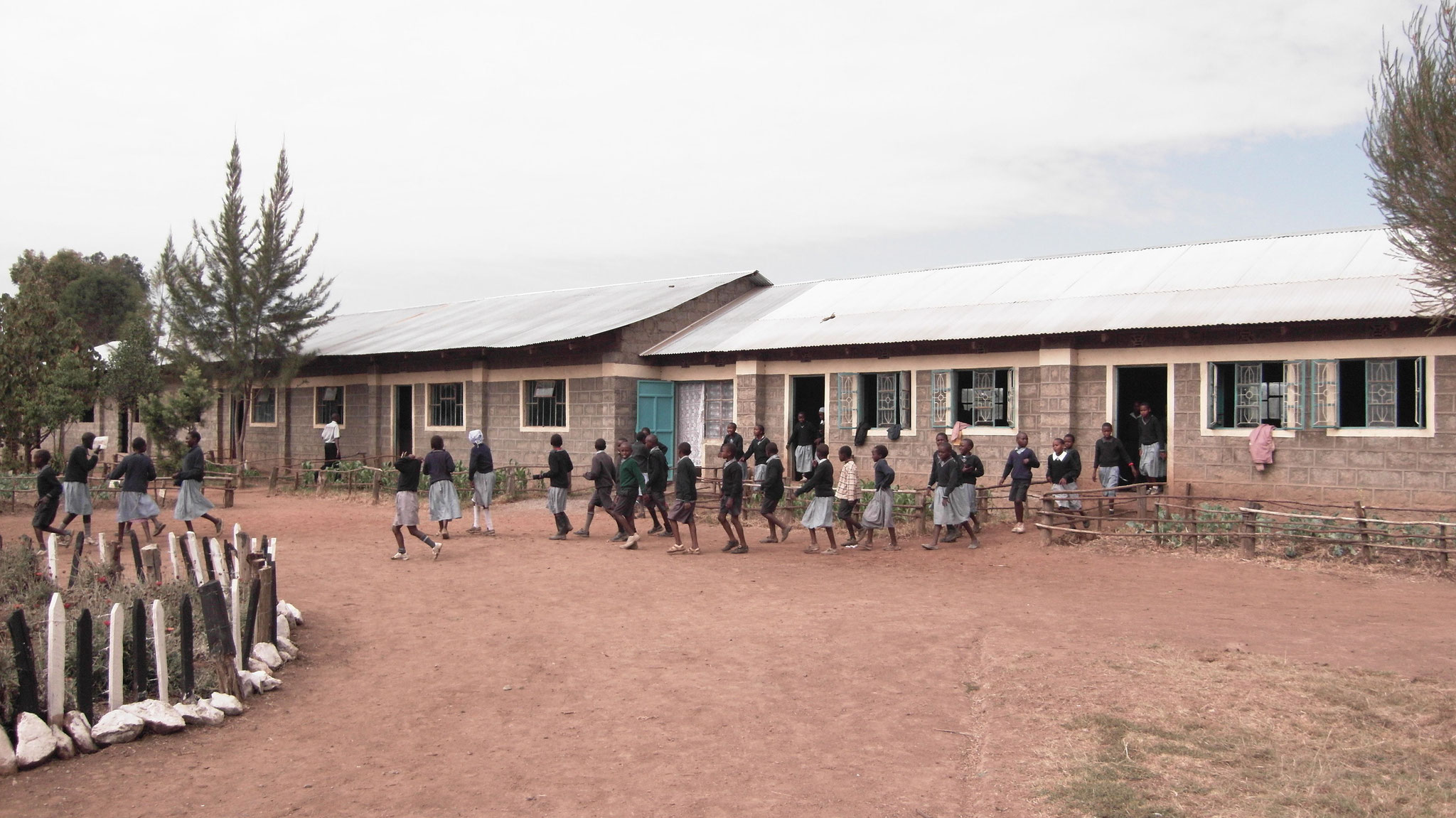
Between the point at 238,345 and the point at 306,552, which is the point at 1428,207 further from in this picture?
the point at 238,345

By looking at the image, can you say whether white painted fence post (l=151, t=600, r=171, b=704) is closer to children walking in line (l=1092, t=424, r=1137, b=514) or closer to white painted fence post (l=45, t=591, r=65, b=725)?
white painted fence post (l=45, t=591, r=65, b=725)

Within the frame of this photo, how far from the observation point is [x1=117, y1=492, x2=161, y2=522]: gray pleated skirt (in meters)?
12.7

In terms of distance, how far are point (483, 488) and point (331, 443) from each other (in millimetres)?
11762

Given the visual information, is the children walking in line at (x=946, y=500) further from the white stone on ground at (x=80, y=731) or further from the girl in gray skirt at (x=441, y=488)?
the white stone on ground at (x=80, y=731)

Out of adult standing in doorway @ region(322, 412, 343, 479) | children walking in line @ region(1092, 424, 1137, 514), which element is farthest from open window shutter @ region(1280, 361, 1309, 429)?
adult standing in doorway @ region(322, 412, 343, 479)

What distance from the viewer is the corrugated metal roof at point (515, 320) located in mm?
21266

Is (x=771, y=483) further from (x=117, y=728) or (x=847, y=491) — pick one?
(x=117, y=728)

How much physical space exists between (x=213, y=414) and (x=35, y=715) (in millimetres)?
25322

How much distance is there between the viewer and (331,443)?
2469 cm

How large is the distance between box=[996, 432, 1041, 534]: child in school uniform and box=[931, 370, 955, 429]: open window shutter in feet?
10.1

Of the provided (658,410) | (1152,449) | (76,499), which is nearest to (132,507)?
(76,499)

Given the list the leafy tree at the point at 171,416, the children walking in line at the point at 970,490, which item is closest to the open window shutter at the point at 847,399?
the children walking in line at the point at 970,490

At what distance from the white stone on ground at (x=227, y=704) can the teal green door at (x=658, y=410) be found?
1366 centimetres

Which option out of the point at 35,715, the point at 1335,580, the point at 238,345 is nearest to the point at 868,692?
the point at 35,715
